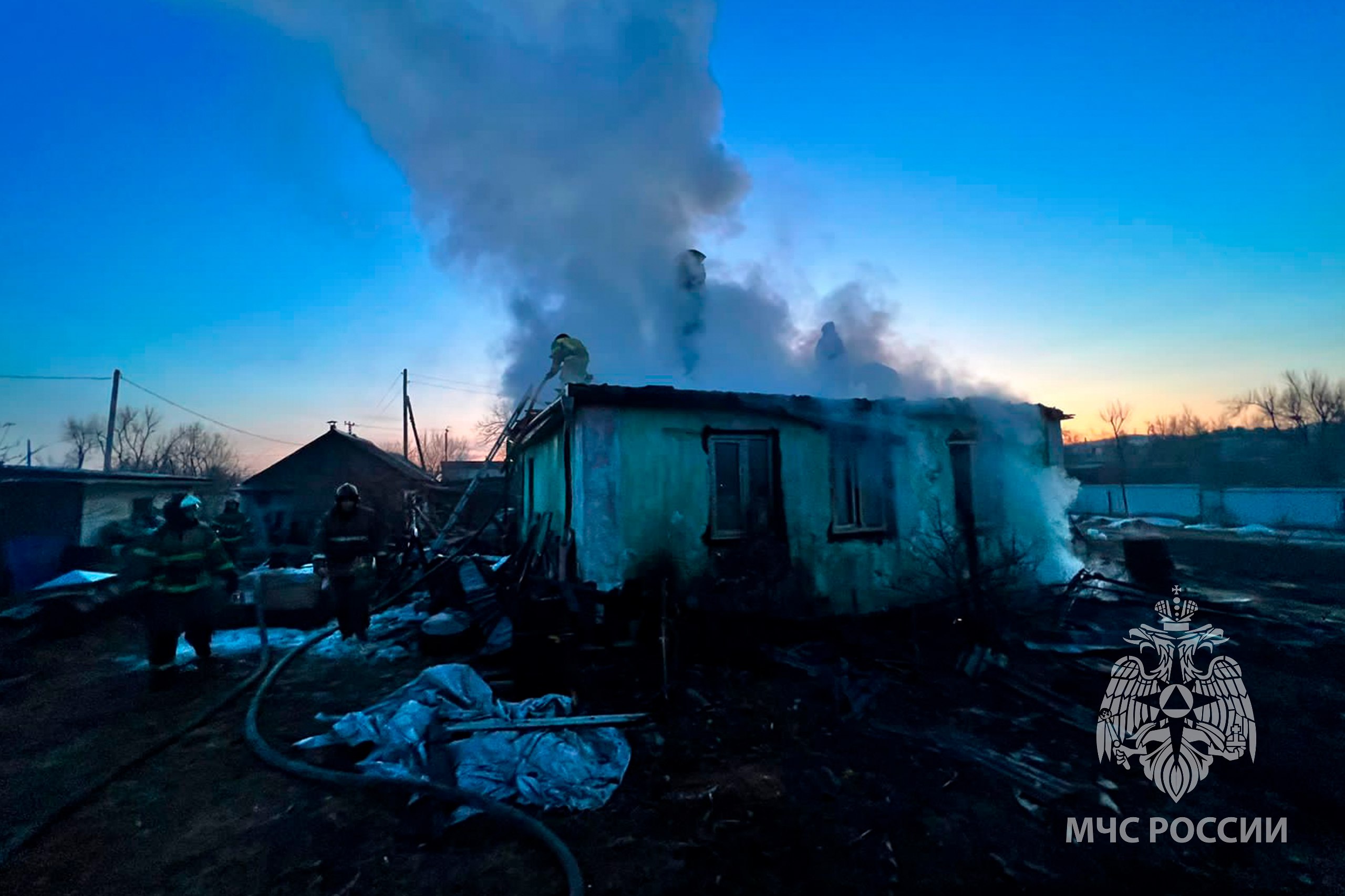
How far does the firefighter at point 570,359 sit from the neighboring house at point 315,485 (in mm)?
10552

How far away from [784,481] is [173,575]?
24.7 ft

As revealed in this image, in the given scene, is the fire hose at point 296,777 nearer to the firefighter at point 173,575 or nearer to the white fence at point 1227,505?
the firefighter at point 173,575

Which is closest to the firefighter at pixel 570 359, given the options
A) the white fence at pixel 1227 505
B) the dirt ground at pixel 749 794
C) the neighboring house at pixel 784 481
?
the neighboring house at pixel 784 481

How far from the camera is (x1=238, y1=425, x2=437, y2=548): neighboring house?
2072cm

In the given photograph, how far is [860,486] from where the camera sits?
28.2ft

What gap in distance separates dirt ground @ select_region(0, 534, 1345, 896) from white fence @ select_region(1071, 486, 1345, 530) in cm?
2046

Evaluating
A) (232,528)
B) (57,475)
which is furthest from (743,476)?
(57,475)

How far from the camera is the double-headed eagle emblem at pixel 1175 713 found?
180 inches

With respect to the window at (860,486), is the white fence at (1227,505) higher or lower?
lower

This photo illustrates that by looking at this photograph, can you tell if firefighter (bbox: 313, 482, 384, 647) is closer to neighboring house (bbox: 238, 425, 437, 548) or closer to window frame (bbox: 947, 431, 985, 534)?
window frame (bbox: 947, 431, 985, 534)

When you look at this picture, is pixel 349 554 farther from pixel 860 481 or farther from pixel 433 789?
pixel 860 481

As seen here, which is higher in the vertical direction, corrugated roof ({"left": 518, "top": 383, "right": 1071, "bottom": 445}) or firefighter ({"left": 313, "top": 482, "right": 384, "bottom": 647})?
corrugated roof ({"left": 518, "top": 383, "right": 1071, "bottom": 445})

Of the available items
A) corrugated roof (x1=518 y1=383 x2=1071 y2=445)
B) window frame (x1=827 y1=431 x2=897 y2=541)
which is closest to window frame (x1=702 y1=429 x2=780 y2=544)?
corrugated roof (x1=518 y1=383 x2=1071 y2=445)

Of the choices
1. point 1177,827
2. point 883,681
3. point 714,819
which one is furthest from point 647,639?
point 1177,827
